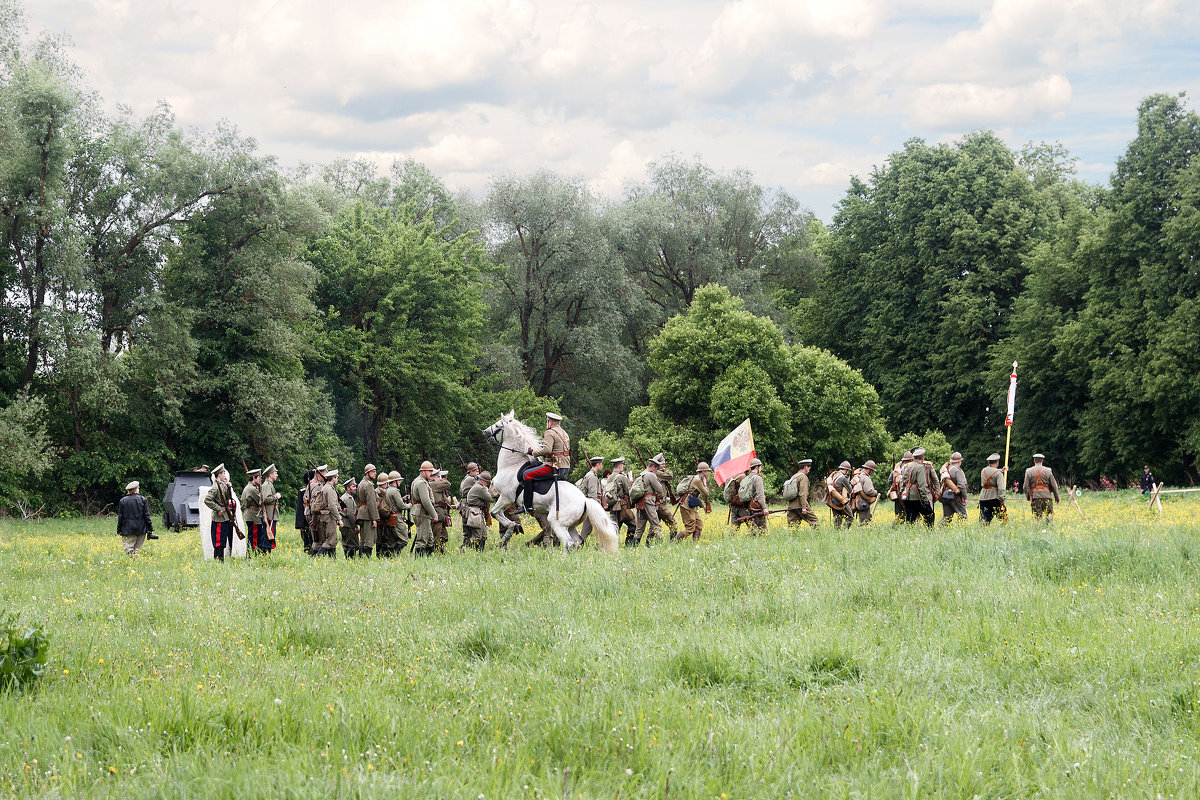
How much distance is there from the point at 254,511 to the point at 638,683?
14.6 metres

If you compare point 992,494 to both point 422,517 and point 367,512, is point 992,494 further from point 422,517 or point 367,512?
point 367,512

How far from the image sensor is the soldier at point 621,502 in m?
20.1

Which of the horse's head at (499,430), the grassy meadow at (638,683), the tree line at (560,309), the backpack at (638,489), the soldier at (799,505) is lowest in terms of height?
the grassy meadow at (638,683)

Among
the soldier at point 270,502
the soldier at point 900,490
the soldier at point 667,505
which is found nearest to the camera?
the soldier at point 270,502

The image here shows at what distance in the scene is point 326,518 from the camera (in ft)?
58.7

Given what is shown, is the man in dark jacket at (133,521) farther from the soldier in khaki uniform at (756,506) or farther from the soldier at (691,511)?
the soldier in khaki uniform at (756,506)

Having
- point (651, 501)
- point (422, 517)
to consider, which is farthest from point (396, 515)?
point (651, 501)

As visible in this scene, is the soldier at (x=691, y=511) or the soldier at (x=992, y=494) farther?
the soldier at (x=691, y=511)

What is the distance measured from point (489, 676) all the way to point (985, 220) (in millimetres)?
44381

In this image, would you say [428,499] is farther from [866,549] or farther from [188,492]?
[188,492]

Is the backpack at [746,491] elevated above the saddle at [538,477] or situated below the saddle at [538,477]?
below

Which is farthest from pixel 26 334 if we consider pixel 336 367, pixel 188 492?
pixel 336 367

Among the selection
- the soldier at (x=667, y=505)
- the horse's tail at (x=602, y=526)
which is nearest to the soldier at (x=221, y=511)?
the horse's tail at (x=602, y=526)

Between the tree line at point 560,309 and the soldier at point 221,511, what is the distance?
1358cm
